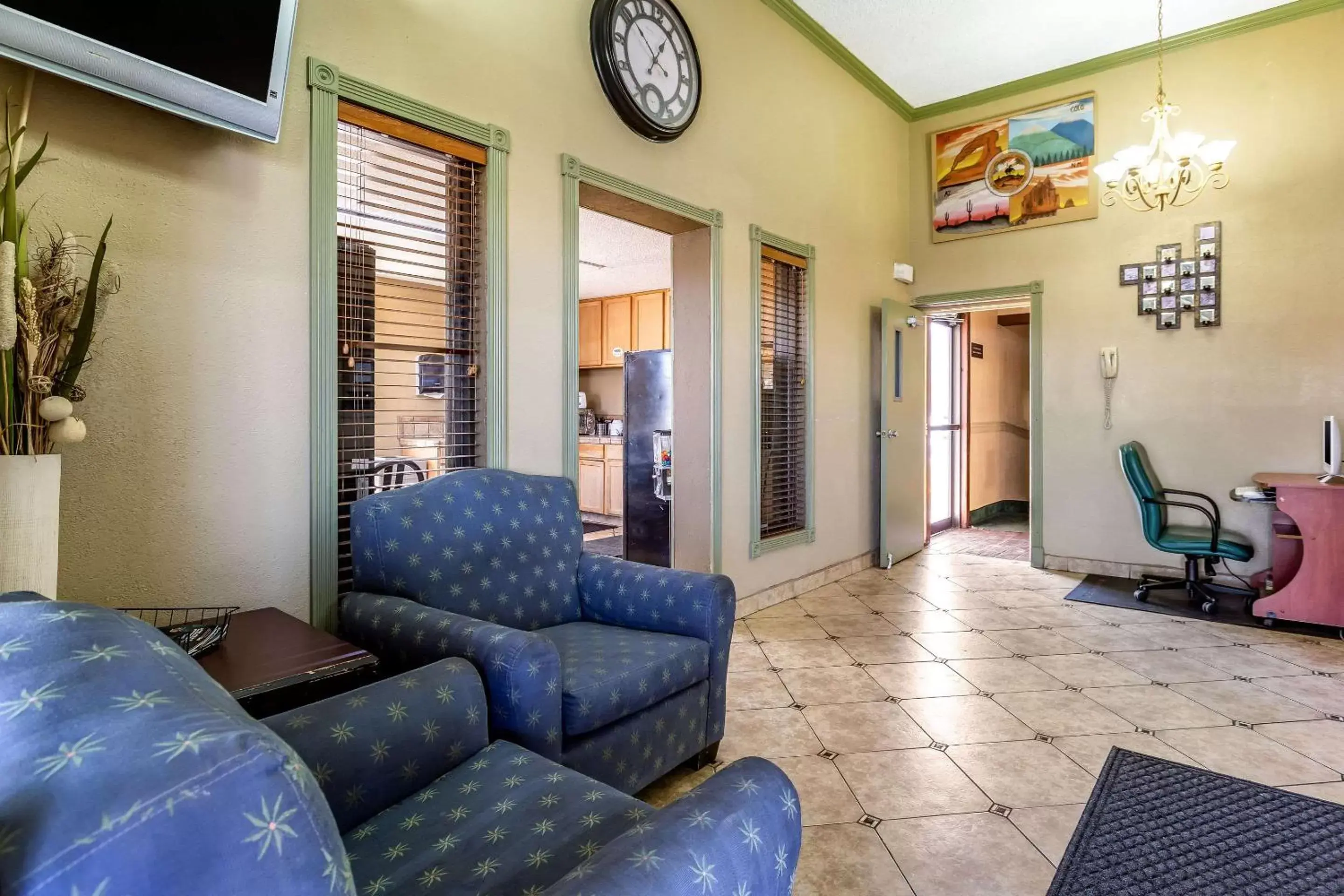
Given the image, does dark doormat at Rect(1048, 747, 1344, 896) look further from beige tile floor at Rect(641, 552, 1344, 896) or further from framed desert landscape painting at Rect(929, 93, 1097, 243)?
framed desert landscape painting at Rect(929, 93, 1097, 243)

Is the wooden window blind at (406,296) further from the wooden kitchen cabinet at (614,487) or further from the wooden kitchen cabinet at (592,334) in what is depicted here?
the wooden kitchen cabinet at (592,334)

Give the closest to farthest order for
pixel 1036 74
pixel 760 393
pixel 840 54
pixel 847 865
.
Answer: pixel 847 865, pixel 760 393, pixel 840 54, pixel 1036 74

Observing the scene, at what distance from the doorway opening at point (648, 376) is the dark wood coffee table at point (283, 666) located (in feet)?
4.08

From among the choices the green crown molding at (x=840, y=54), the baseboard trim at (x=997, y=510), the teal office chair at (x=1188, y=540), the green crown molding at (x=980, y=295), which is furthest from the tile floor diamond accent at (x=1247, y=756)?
the baseboard trim at (x=997, y=510)

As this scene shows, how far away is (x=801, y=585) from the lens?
435cm

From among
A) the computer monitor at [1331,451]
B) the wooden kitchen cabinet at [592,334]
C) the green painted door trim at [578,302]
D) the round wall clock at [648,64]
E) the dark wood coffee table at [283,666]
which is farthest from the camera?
the wooden kitchen cabinet at [592,334]

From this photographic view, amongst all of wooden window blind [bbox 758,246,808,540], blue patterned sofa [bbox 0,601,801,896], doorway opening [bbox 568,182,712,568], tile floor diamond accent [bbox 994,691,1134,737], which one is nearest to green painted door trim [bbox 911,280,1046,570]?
wooden window blind [bbox 758,246,808,540]

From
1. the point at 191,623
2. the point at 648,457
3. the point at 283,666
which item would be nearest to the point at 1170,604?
the point at 648,457

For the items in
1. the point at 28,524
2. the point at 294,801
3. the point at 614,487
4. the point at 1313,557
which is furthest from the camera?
the point at 614,487

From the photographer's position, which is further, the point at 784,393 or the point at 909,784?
the point at 784,393

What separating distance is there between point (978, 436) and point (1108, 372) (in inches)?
98.8

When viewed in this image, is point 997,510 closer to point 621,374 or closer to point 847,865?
point 621,374

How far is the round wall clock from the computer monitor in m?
3.83

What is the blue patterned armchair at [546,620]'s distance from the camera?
157 cm
